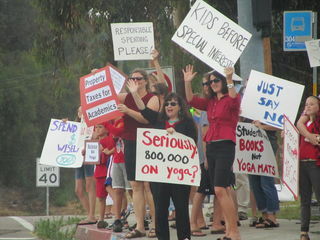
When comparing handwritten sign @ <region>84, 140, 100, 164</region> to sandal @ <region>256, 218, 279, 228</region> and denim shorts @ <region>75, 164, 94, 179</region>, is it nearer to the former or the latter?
denim shorts @ <region>75, 164, 94, 179</region>

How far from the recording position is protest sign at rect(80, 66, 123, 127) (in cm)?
1020

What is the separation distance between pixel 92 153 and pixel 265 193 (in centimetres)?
270

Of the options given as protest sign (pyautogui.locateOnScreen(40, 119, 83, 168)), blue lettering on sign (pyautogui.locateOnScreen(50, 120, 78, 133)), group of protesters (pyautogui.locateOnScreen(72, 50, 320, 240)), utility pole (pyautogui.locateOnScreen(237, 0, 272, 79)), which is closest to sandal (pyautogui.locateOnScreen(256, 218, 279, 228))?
group of protesters (pyautogui.locateOnScreen(72, 50, 320, 240))

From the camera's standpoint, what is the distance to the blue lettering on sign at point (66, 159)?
12633 millimetres

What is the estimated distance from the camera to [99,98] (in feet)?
33.9

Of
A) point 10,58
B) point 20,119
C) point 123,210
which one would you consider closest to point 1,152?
point 20,119

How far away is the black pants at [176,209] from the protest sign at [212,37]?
1620mm

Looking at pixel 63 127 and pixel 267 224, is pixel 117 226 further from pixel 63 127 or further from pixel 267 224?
pixel 63 127

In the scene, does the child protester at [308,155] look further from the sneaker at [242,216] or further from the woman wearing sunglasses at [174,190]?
the sneaker at [242,216]

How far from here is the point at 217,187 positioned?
29.2 feet

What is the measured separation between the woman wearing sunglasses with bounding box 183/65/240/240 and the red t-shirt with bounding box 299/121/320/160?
0.71 meters

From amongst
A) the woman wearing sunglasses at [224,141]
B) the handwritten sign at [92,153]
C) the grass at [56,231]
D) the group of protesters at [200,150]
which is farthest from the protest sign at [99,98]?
the grass at [56,231]

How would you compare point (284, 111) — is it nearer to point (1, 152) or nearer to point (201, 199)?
point (201, 199)

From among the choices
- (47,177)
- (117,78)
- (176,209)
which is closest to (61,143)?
(117,78)
